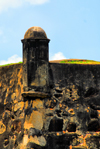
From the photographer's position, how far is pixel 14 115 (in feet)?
40.0

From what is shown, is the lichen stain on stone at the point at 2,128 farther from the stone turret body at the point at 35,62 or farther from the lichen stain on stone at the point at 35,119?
the stone turret body at the point at 35,62

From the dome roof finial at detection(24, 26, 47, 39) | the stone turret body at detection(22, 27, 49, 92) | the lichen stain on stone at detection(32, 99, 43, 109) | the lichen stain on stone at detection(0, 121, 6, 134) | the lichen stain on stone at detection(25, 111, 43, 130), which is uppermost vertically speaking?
the dome roof finial at detection(24, 26, 47, 39)

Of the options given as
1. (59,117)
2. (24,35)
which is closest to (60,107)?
(59,117)

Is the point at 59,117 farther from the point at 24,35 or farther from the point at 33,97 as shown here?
the point at 24,35

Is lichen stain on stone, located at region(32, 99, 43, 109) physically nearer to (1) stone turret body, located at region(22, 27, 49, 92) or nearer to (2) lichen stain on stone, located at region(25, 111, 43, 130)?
(2) lichen stain on stone, located at region(25, 111, 43, 130)

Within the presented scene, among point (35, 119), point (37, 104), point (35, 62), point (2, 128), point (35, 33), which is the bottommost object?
point (2, 128)

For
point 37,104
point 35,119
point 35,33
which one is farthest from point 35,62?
point 35,119

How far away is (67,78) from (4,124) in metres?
2.60

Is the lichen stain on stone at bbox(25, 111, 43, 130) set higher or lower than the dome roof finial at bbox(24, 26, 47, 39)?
lower

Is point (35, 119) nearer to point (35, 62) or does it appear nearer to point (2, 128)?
point (2, 128)

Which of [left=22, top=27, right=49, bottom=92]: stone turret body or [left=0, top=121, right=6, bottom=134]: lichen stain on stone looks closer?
[left=22, top=27, right=49, bottom=92]: stone turret body

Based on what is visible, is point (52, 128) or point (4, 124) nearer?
point (52, 128)

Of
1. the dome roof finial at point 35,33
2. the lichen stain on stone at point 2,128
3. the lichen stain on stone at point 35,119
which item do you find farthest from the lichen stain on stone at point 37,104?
the dome roof finial at point 35,33

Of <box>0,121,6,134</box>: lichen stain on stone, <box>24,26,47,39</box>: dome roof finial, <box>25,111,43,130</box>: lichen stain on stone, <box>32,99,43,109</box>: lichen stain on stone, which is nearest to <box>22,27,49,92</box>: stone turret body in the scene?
<box>24,26,47,39</box>: dome roof finial
